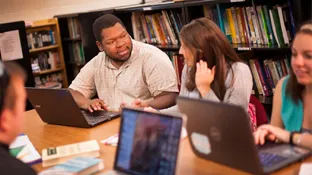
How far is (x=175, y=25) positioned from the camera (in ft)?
14.3

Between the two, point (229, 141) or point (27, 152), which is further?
point (27, 152)

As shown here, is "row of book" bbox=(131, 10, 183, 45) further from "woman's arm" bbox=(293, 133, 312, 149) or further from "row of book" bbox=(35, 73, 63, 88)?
"woman's arm" bbox=(293, 133, 312, 149)

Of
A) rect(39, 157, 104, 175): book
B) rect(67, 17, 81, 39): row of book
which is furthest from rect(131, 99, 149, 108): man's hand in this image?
rect(67, 17, 81, 39): row of book

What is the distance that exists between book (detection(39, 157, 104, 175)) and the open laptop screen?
13cm

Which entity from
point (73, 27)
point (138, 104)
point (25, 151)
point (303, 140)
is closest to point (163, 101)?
point (138, 104)

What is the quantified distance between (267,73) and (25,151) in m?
2.14

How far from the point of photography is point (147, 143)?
1552 millimetres

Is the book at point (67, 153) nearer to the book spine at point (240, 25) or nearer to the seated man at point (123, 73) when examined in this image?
the seated man at point (123, 73)

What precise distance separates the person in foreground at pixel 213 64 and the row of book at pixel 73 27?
3.79 m

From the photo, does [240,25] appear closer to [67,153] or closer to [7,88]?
[67,153]

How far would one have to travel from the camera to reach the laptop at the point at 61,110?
2.42 metres

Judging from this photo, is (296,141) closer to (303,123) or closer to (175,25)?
(303,123)

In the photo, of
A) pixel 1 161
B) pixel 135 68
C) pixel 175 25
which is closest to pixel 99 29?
pixel 135 68

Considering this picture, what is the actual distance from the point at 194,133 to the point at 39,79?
15.4ft
